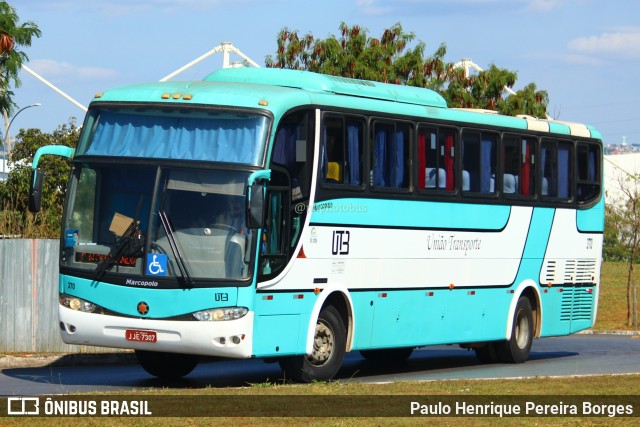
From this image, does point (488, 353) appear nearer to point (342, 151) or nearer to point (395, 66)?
point (342, 151)

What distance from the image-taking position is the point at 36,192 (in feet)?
53.0

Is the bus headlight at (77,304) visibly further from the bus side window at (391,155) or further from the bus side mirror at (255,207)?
the bus side window at (391,155)

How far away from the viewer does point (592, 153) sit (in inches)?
965

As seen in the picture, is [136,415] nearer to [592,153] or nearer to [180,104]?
[180,104]

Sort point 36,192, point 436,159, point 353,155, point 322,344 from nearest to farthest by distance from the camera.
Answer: point 36,192 < point 322,344 < point 353,155 < point 436,159

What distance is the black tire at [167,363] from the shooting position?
59.3 ft

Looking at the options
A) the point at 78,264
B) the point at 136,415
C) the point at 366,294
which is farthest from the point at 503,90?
the point at 136,415

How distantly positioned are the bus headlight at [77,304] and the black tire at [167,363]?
1819 millimetres

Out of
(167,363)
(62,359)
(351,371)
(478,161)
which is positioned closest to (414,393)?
(167,363)

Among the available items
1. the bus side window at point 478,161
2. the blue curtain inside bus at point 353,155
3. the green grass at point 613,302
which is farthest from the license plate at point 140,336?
the green grass at point 613,302

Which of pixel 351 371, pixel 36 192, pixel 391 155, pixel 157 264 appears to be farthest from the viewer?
pixel 351 371

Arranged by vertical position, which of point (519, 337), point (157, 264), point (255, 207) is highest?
point (255, 207)

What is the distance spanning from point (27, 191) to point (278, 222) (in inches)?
881

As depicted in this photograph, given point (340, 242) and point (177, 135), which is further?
point (340, 242)
